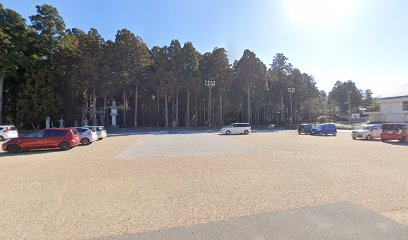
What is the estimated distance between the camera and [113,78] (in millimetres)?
42625

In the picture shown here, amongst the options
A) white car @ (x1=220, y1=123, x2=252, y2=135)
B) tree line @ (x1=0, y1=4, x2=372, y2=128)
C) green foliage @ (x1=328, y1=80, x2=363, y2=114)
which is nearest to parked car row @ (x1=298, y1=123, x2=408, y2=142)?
white car @ (x1=220, y1=123, x2=252, y2=135)

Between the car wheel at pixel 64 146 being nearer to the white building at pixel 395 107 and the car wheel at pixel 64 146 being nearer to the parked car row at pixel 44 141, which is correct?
the parked car row at pixel 44 141

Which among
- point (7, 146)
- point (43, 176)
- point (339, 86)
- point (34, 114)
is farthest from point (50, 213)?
point (339, 86)

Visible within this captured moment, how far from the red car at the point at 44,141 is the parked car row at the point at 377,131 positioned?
24.6m

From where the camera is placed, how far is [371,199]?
217 inches

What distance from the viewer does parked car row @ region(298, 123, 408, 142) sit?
69.2ft

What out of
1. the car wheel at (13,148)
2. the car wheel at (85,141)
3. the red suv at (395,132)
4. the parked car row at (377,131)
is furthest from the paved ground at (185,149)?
the parked car row at (377,131)

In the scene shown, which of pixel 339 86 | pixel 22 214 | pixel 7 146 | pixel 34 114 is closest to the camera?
pixel 22 214

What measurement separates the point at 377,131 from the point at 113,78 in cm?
3720

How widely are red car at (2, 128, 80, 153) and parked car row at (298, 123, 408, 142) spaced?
24.6m

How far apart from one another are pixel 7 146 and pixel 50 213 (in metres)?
14.0

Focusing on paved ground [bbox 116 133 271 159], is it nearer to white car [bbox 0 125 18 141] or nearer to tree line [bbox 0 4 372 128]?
white car [bbox 0 125 18 141]

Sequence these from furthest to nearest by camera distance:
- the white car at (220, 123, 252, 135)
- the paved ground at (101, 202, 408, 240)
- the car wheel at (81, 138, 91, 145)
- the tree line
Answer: the tree line → the white car at (220, 123, 252, 135) → the car wheel at (81, 138, 91, 145) → the paved ground at (101, 202, 408, 240)

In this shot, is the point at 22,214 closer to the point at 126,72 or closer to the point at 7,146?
the point at 7,146
